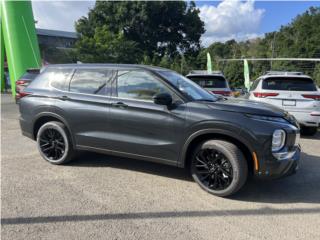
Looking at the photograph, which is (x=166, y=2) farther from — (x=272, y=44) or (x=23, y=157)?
(x=23, y=157)

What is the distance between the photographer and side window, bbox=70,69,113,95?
521 centimetres

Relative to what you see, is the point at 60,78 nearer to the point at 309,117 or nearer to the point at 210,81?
the point at 210,81

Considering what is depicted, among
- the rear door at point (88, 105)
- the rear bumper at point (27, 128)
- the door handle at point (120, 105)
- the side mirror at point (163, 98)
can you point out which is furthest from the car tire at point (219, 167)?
the rear bumper at point (27, 128)

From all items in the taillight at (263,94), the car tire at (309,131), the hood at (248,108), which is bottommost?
the car tire at (309,131)

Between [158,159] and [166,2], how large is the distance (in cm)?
3837

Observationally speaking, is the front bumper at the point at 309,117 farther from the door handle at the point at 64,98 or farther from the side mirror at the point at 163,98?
the door handle at the point at 64,98

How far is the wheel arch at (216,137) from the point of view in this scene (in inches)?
166

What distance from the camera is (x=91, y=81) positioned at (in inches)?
210

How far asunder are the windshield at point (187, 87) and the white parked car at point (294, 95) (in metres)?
3.27

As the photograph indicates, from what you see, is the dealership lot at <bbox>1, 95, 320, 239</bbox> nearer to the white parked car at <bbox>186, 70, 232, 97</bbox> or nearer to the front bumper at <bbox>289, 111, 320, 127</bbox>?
the front bumper at <bbox>289, 111, 320, 127</bbox>

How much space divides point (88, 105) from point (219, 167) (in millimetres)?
2299

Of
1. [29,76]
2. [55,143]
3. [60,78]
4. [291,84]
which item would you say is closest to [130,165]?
[55,143]

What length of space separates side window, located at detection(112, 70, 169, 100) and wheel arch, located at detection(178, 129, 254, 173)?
826 millimetres

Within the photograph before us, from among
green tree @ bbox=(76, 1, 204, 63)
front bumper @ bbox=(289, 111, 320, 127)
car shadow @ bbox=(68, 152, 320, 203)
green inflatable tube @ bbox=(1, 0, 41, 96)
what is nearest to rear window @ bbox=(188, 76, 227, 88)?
front bumper @ bbox=(289, 111, 320, 127)
